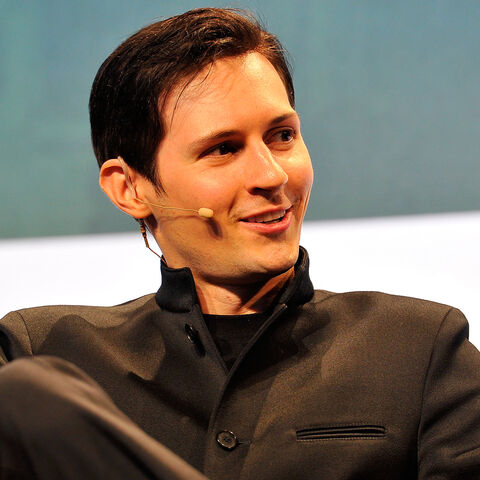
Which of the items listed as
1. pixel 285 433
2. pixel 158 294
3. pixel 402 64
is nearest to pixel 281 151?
pixel 158 294

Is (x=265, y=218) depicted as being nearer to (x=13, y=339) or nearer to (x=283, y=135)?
(x=283, y=135)

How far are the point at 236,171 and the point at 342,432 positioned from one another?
1.39 ft

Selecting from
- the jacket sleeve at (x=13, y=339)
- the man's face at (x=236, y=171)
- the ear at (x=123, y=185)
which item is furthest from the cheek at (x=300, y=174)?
the jacket sleeve at (x=13, y=339)

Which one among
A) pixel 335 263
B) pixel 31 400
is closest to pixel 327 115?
pixel 335 263

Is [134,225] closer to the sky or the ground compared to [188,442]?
closer to the ground

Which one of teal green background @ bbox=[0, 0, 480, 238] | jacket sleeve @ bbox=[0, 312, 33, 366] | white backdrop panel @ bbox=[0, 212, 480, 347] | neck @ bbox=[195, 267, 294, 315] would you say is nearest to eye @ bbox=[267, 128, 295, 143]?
neck @ bbox=[195, 267, 294, 315]

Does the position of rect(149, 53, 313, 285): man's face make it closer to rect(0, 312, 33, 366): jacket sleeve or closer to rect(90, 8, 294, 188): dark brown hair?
rect(90, 8, 294, 188): dark brown hair

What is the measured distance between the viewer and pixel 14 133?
3156mm

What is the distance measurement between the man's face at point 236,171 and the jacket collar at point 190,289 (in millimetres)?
35

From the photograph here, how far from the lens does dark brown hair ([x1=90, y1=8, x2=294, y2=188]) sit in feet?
4.58

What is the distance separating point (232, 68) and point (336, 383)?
1.71 ft

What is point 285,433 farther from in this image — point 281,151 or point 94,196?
point 94,196

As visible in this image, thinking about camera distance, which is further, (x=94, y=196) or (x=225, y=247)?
(x=94, y=196)

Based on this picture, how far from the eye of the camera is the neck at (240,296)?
1420mm
